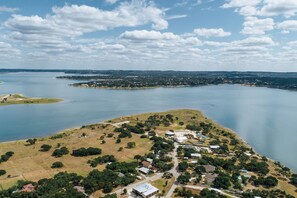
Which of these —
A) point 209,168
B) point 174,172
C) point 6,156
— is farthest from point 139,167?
point 6,156

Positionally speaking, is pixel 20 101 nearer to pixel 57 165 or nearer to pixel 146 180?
pixel 57 165

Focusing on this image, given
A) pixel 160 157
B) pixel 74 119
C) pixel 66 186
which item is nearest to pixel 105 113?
pixel 74 119

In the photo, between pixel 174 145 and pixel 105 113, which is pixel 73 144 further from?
pixel 105 113

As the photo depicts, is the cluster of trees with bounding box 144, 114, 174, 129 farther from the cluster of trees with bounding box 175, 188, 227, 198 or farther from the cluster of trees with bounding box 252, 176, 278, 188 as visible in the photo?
the cluster of trees with bounding box 175, 188, 227, 198

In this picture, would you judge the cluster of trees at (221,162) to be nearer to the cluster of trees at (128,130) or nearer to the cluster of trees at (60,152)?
the cluster of trees at (128,130)

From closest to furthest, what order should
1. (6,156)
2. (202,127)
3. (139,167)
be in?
(139,167)
(6,156)
(202,127)

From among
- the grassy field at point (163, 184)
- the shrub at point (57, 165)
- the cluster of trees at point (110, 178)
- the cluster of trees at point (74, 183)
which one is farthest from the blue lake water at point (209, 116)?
the cluster of trees at point (74, 183)
